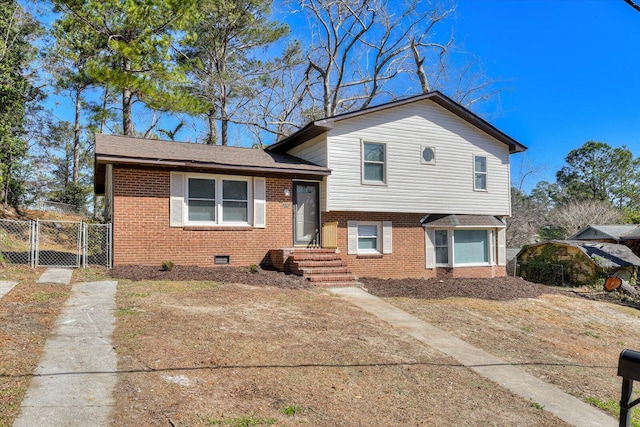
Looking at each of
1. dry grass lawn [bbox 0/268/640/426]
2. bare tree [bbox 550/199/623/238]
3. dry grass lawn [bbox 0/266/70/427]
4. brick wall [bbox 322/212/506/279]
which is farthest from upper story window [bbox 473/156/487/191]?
bare tree [bbox 550/199/623/238]

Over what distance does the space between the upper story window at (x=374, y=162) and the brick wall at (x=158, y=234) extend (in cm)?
380

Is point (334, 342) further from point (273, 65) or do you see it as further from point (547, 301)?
point (273, 65)

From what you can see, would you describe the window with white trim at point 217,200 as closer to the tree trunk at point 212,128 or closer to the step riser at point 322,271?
the step riser at point 322,271

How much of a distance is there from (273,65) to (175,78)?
7372mm

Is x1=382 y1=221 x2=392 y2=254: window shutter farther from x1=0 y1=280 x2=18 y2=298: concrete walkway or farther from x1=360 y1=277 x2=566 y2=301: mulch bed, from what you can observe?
x1=0 y1=280 x2=18 y2=298: concrete walkway

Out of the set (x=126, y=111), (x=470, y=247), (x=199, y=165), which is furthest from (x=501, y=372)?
(x=126, y=111)

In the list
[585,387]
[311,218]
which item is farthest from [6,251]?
[585,387]

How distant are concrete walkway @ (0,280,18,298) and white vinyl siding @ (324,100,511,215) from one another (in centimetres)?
809

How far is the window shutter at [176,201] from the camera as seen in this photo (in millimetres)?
11719

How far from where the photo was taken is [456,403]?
4.91 meters

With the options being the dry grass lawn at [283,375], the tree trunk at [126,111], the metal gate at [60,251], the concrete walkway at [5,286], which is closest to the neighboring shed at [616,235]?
the dry grass lawn at [283,375]

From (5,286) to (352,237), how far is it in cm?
894

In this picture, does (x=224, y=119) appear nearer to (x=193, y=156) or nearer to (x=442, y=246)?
(x=193, y=156)

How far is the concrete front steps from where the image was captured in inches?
458
